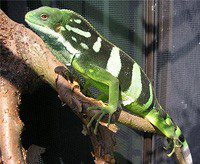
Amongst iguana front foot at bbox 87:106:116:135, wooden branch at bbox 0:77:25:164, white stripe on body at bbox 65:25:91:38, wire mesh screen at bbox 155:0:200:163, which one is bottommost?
wire mesh screen at bbox 155:0:200:163

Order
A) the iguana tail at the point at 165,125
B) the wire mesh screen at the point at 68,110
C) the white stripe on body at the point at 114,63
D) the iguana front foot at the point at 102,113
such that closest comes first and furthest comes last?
the iguana front foot at the point at 102,113 → the white stripe on body at the point at 114,63 → the iguana tail at the point at 165,125 → the wire mesh screen at the point at 68,110

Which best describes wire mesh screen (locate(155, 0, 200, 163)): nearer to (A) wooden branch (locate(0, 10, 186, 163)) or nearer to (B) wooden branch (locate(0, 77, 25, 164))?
(A) wooden branch (locate(0, 10, 186, 163))

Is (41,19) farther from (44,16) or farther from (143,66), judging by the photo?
(143,66)

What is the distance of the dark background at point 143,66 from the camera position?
1685mm

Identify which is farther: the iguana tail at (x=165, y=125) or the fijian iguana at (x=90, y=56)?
the iguana tail at (x=165, y=125)

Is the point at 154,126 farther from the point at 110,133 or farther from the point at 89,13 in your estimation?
the point at 89,13

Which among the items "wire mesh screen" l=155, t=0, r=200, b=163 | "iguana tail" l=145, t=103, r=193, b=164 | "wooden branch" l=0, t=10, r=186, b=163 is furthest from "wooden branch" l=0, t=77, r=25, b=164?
"wire mesh screen" l=155, t=0, r=200, b=163

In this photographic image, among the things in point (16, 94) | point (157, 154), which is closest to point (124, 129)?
point (157, 154)

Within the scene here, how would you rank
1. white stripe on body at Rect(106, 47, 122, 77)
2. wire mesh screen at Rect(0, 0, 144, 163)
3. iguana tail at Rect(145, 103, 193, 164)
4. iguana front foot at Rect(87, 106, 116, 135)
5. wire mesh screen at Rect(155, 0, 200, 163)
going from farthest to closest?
wire mesh screen at Rect(155, 0, 200, 163)
wire mesh screen at Rect(0, 0, 144, 163)
iguana tail at Rect(145, 103, 193, 164)
white stripe on body at Rect(106, 47, 122, 77)
iguana front foot at Rect(87, 106, 116, 135)

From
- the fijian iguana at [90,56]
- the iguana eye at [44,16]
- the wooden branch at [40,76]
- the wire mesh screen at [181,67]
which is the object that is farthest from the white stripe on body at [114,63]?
the wire mesh screen at [181,67]

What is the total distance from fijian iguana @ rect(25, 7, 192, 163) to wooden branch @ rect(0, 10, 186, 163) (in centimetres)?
5

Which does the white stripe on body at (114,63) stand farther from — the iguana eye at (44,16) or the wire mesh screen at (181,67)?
the wire mesh screen at (181,67)

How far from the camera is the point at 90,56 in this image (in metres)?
1.18

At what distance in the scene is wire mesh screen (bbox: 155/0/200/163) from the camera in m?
2.00
